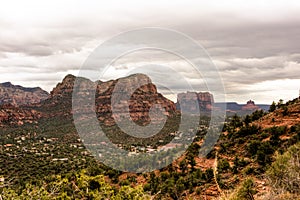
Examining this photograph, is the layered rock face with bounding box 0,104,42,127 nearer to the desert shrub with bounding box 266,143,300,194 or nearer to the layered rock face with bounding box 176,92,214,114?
the layered rock face with bounding box 176,92,214,114

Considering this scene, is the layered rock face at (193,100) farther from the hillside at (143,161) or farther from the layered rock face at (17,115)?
the layered rock face at (17,115)

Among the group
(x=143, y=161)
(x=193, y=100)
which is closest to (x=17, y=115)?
(x=143, y=161)

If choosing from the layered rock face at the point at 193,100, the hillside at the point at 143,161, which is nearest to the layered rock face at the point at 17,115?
the hillside at the point at 143,161

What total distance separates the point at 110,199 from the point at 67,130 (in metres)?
90.4

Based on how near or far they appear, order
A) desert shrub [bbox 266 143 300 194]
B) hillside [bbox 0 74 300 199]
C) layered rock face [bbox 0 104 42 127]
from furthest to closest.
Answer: layered rock face [bbox 0 104 42 127], hillside [bbox 0 74 300 199], desert shrub [bbox 266 143 300 194]

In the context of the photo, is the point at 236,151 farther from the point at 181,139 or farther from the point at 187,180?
the point at 181,139

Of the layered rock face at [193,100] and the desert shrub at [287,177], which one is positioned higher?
the layered rock face at [193,100]

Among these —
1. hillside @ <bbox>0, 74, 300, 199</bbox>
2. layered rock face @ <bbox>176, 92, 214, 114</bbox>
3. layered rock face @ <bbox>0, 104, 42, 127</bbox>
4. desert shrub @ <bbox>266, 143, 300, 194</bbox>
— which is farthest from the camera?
layered rock face @ <bbox>0, 104, 42, 127</bbox>

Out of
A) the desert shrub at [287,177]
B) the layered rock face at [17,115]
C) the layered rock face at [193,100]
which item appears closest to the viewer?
the desert shrub at [287,177]

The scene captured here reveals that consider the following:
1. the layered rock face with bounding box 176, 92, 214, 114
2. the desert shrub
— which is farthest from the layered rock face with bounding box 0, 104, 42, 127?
the desert shrub

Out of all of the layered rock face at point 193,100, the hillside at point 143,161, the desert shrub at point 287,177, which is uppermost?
the layered rock face at point 193,100

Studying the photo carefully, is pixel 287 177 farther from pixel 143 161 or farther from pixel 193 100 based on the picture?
pixel 143 161

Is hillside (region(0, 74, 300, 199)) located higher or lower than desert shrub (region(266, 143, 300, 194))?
lower

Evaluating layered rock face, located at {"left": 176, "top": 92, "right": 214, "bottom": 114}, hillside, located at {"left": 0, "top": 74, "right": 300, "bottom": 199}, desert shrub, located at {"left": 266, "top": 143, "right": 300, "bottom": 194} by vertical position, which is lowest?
hillside, located at {"left": 0, "top": 74, "right": 300, "bottom": 199}
